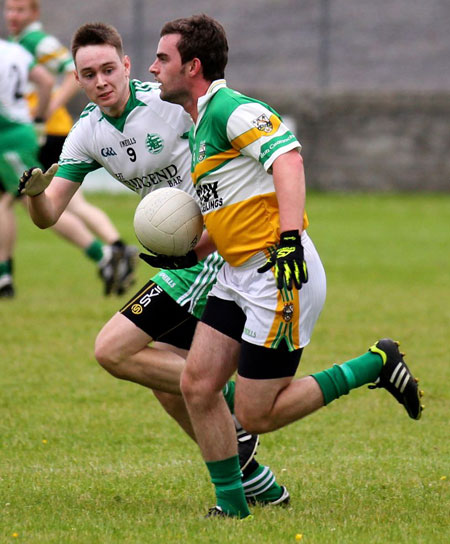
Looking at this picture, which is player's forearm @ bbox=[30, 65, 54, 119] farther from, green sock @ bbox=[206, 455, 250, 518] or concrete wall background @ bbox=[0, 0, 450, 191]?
concrete wall background @ bbox=[0, 0, 450, 191]

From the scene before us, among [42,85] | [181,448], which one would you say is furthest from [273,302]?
[42,85]

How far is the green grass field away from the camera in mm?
4402

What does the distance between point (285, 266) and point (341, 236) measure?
1166 cm

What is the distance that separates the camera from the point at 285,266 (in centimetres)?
412

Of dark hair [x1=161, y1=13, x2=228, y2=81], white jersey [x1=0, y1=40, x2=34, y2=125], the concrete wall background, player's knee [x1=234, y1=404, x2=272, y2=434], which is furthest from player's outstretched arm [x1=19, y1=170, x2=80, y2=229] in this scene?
the concrete wall background

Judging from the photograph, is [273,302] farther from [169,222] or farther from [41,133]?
[41,133]

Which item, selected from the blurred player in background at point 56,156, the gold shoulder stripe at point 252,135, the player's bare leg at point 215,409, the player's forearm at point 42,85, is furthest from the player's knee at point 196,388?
the player's forearm at point 42,85

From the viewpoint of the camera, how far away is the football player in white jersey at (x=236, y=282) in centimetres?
438

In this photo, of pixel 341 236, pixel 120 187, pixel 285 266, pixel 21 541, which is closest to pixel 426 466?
pixel 285 266

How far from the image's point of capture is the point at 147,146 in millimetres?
5094

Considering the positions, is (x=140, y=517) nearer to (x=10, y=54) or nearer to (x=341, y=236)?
(x=10, y=54)

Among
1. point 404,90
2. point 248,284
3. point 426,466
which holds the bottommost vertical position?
point 404,90

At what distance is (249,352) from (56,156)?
8.00 metres

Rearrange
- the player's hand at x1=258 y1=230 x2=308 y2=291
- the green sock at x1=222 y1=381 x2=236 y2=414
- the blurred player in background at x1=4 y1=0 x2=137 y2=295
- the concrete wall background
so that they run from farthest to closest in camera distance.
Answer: the concrete wall background
the blurred player in background at x1=4 y1=0 x2=137 y2=295
the green sock at x1=222 y1=381 x2=236 y2=414
the player's hand at x1=258 y1=230 x2=308 y2=291
